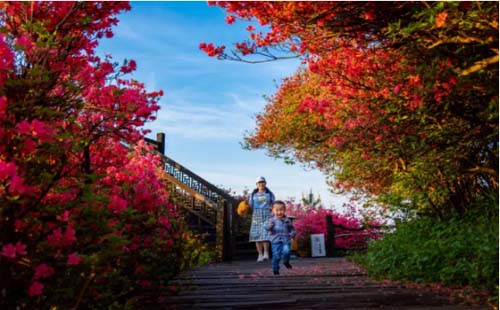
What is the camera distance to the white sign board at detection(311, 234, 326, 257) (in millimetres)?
17516

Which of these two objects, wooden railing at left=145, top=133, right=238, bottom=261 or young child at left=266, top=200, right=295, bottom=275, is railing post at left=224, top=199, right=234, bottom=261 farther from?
young child at left=266, top=200, right=295, bottom=275

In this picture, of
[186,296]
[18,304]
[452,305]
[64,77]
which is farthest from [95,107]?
[452,305]

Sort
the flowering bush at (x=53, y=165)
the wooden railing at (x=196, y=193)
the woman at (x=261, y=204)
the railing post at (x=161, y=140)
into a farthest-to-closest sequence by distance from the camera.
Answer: the railing post at (x=161, y=140)
the wooden railing at (x=196, y=193)
the woman at (x=261, y=204)
the flowering bush at (x=53, y=165)

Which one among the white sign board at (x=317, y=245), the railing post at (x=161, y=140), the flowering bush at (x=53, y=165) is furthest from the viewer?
the railing post at (x=161, y=140)

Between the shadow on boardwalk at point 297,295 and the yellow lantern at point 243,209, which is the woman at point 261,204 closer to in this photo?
the shadow on boardwalk at point 297,295

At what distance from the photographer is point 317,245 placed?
17578 millimetres

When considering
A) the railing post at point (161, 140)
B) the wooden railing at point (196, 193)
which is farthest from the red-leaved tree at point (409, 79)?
the railing post at point (161, 140)

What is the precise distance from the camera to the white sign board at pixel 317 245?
690 inches

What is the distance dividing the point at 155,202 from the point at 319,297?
2.15 m

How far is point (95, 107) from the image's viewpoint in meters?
4.73

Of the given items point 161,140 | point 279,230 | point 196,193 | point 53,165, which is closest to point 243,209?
point 196,193

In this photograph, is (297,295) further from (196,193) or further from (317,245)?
(196,193)

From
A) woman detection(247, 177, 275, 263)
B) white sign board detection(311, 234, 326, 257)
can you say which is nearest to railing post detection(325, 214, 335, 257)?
white sign board detection(311, 234, 326, 257)

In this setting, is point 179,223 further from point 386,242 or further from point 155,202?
point 386,242
